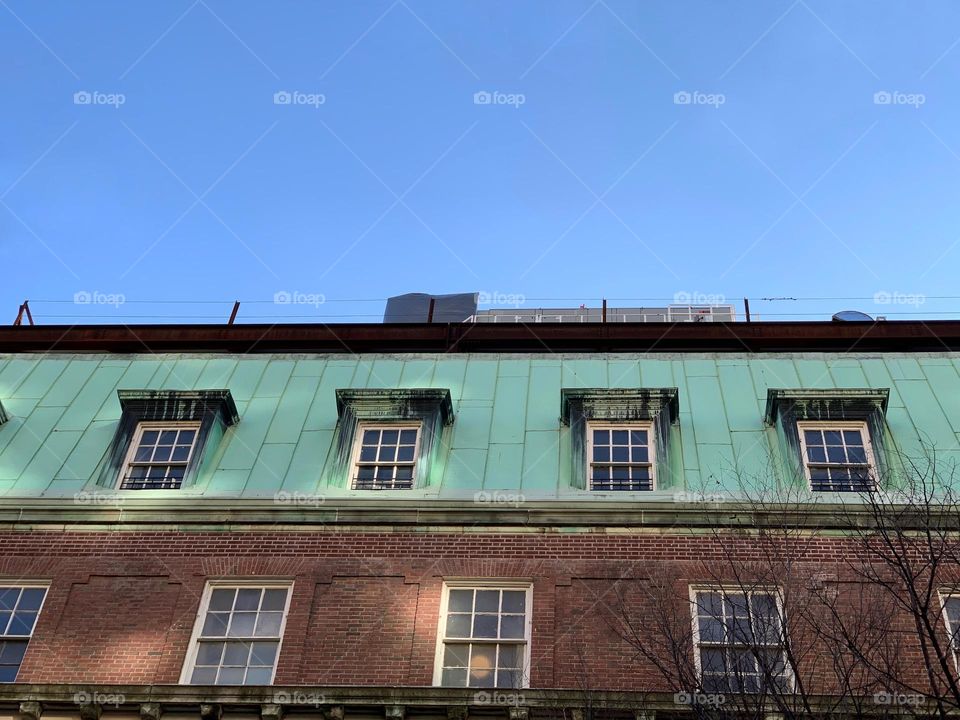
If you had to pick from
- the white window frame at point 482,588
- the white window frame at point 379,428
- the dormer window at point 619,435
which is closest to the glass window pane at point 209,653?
the white window frame at point 482,588

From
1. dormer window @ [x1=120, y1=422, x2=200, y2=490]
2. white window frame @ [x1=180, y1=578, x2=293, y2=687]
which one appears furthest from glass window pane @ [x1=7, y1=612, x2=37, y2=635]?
dormer window @ [x1=120, y1=422, x2=200, y2=490]

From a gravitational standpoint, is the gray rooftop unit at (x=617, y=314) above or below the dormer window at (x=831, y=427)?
above

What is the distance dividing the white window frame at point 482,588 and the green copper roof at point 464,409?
6.04 ft

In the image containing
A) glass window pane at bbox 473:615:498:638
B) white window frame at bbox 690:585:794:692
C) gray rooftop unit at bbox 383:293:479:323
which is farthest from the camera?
gray rooftop unit at bbox 383:293:479:323

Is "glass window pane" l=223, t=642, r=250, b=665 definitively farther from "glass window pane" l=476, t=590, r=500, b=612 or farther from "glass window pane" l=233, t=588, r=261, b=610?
"glass window pane" l=476, t=590, r=500, b=612

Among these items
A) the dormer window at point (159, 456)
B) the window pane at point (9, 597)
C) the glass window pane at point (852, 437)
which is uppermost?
the glass window pane at point (852, 437)

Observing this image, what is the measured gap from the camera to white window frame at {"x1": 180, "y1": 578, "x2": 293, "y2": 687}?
17861mm

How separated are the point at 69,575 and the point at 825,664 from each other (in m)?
12.2

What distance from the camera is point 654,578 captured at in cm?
1858

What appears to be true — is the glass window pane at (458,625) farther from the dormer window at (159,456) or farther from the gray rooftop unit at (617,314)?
the gray rooftop unit at (617,314)

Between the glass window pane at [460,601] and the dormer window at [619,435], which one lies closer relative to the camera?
the glass window pane at [460,601]

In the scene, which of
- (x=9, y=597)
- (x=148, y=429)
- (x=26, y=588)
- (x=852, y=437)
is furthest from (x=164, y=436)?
(x=852, y=437)

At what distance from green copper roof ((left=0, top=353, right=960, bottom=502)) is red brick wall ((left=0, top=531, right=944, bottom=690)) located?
1162 millimetres

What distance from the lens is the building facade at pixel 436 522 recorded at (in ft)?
55.4
